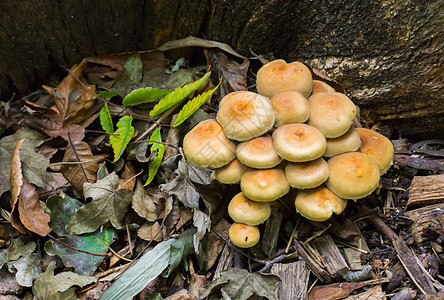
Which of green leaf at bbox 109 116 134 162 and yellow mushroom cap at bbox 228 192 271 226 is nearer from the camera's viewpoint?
yellow mushroom cap at bbox 228 192 271 226

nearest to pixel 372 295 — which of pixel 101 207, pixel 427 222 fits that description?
pixel 427 222

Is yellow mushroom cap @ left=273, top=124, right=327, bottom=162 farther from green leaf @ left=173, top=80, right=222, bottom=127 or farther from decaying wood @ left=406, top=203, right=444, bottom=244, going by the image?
decaying wood @ left=406, top=203, right=444, bottom=244

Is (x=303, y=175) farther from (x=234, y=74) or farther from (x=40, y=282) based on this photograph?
(x=40, y=282)

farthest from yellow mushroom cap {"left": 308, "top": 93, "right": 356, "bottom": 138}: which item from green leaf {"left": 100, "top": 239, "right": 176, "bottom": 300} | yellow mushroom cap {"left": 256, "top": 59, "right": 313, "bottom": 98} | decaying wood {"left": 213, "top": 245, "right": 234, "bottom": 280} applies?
green leaf {"left": 100, "top": 239, "right": 176, "bottom": 300}

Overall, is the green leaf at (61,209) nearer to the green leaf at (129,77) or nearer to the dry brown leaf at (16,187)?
the dry brown leaf at (16,187)

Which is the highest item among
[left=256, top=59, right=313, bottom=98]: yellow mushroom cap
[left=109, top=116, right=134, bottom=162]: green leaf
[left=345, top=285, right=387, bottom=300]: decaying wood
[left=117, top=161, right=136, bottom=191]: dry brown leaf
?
[left=256, top=59, right=313, bottom=98]: yellow mushroom cap

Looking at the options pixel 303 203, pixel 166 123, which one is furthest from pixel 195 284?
pixel 166 123
